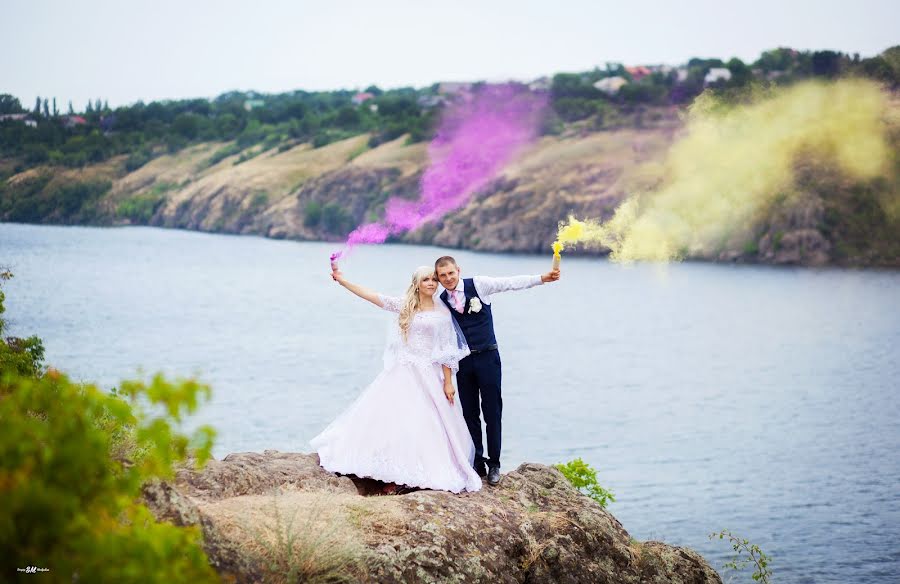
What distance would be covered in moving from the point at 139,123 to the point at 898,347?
430ft

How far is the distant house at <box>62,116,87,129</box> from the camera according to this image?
12299cm

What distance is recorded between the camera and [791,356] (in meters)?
57.5

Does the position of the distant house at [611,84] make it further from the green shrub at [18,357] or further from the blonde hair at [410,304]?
the blonde hair at [410,304]

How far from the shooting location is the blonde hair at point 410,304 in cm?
1003

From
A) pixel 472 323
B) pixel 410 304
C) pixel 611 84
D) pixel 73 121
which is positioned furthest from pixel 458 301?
pixel 73 121

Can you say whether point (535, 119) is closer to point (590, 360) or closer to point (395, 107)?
point (395, 107)

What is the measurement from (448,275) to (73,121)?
428ft

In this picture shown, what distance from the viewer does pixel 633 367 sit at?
54312 millimetres

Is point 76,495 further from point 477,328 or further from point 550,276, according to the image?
point 550,276

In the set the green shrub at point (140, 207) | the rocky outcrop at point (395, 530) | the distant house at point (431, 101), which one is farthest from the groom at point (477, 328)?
the green shrub at point (140, 207)

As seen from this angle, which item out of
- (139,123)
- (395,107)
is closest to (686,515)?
(395,107)

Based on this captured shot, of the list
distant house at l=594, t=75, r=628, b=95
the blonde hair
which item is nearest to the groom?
the blonde hair

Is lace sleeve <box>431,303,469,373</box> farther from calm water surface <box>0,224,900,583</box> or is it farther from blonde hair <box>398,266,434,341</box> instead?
calm water surface <box>0,224,900,583</box>

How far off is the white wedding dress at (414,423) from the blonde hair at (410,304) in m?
0.06
